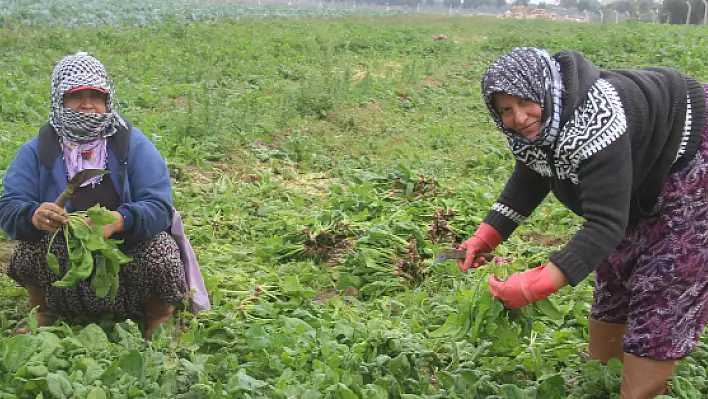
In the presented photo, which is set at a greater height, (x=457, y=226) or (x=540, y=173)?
(x=540, y=173)

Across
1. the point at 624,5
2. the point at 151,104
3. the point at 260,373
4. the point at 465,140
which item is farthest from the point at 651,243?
the point at 624,5

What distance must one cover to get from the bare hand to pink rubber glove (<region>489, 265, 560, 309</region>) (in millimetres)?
1663

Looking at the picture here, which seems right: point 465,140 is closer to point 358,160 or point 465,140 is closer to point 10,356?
point 358,160

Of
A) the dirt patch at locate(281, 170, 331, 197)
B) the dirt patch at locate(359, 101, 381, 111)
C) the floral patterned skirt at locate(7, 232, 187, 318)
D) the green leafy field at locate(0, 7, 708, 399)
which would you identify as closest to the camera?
the green leafy field at locate(0, 7, 708, 399)

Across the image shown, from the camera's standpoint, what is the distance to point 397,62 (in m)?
14.5

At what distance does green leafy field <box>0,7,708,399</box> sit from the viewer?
2.72 meters

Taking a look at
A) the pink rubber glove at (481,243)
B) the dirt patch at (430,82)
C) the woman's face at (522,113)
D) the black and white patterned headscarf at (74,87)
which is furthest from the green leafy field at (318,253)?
the black and white patterned headscarf at (74,87)

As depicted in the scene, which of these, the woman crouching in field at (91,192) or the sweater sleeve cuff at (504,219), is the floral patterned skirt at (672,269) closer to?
the sweater sleeve cuff at (504,219)

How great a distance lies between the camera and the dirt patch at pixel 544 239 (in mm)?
5016

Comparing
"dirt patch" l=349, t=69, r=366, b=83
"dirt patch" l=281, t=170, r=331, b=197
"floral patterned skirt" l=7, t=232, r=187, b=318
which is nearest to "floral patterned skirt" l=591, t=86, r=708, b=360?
"floral patterned skirt" l=7, t=232, r=187, b=318

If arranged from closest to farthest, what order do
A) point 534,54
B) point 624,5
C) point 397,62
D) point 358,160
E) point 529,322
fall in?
point 534,54 < point 529,322 < point 358,160 < point 397,62 < point 624,5

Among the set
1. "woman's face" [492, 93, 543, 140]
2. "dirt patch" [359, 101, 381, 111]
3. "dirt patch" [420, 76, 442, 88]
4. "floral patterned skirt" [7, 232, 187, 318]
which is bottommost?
"dirt patch" [420, 76, 442, 88]

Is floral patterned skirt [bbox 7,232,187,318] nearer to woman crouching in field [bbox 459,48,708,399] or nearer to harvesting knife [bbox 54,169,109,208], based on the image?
harvesting knife [bbox 54,169,109,208]

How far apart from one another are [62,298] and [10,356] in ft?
2.31
